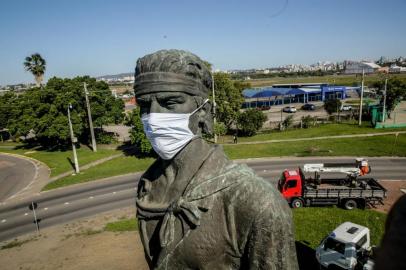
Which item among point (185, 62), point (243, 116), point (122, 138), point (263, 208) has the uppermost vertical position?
point (185, 62)

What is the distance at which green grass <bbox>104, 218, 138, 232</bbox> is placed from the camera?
1888 centimetres

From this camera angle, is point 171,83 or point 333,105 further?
point 333,105

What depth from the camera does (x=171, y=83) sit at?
292cm

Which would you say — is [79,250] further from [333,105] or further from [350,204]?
[333,105]

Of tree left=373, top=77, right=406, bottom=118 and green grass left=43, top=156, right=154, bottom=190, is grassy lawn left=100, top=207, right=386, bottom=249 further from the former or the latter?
tree left=373, top=77, right=406, bottom=118

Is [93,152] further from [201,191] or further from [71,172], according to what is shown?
[201,191]

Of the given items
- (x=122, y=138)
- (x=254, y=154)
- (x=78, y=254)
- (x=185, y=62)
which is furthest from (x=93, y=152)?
(x=185, y=62)

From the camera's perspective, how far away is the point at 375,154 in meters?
30.9

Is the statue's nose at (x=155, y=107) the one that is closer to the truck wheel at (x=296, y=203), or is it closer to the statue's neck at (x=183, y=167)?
the statue's neck at (x=183, y=167)

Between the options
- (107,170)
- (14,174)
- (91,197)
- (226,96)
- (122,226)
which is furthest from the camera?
(226,96)

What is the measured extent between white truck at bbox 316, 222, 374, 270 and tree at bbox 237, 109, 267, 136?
3034cm

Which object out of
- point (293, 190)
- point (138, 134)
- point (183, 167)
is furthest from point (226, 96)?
point (183, 167)

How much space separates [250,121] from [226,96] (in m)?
4.91

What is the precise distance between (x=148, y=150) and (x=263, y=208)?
31.4 metres
